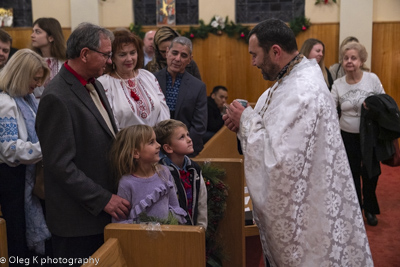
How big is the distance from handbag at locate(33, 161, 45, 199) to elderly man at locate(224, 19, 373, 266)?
4.90ft

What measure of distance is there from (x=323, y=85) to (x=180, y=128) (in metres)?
0.88

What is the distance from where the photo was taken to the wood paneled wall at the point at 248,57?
9.39 m

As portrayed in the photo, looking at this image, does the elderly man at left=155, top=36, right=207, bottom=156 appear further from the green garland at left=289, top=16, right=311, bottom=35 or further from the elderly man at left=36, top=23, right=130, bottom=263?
the green garland at left=289, top=16, right=311, bottom=35

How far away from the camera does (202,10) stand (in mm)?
9875

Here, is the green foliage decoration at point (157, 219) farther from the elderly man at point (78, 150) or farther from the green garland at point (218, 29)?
the green garland at point (218, 29)

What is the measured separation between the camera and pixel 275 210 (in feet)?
8.64

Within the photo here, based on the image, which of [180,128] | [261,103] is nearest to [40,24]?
[180,128]

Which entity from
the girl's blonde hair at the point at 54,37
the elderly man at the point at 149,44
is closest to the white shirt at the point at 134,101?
the girl's blonde hair at the point at 54,37

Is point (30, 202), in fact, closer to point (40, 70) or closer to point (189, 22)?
point (40, 70)

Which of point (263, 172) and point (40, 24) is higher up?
point (40, 24)

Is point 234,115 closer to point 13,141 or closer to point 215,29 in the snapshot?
point 13,141

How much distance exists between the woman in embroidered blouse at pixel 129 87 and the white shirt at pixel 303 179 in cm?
76

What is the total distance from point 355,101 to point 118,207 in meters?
3.34

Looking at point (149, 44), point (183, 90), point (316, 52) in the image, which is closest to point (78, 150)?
point (183, 90)
